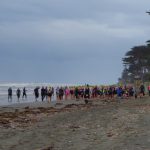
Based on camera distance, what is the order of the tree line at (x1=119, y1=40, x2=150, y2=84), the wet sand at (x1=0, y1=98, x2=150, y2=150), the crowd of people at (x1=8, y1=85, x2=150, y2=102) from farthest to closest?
the tree line at (x1=119, y1=40, x2=150, y2=84)
the crowd of people at (x1=8, y1=85, x2=150, y2=102)
the wet sand at (x1=0, y1=98, x2=150, y2=150)

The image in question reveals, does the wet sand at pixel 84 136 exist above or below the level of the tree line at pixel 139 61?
below

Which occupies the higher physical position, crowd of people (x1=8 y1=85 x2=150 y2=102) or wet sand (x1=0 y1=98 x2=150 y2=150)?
crowd of people (x1=8 y1=85 x2=150 y2=102)

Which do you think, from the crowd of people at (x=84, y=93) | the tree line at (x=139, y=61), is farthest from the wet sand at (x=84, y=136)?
the tree line at (x=139, y=61)

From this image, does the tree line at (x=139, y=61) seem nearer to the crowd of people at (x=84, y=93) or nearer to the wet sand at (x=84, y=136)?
the crowd of people at (x=84, y=93)

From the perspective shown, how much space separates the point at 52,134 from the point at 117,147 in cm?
513

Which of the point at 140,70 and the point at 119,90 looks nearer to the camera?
the point at 119,90

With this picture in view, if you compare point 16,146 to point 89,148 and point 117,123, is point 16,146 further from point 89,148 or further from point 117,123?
point 117,123

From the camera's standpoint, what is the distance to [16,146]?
16188mm

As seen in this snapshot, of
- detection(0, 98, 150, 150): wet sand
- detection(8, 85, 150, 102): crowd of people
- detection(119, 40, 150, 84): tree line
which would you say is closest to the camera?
detection(0, 98, 150, 150): wet sand

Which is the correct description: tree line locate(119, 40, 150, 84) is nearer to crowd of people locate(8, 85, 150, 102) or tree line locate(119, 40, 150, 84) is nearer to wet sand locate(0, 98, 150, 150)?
crowd of people locate(8, 85, 150, 102)

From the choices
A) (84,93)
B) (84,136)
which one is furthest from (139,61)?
(84,136)

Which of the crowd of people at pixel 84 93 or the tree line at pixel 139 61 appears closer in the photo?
the crowd of people at pixel 84 93

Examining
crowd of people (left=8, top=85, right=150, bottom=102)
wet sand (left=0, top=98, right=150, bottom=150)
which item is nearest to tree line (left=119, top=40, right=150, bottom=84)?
crowd of people (left=8, top=85, right=150, bottom=102)

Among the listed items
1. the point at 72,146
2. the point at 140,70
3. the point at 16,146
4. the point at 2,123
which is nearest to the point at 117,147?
the point at 72,146
